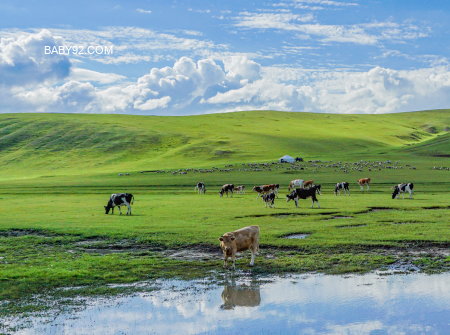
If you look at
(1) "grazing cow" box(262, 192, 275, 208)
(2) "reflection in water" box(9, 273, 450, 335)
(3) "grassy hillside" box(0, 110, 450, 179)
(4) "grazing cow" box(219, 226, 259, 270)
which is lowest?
(2) "reflection in water" box(9, 273, 450, 335)

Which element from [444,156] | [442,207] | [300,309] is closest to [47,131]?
[444,156]

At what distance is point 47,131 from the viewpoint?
155500 mm

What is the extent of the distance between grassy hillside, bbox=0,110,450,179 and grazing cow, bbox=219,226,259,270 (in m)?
84.2

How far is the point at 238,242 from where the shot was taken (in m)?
16.4

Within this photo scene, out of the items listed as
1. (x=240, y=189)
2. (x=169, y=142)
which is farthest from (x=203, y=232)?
(x=169, y=142)

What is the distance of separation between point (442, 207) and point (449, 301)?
2259cm

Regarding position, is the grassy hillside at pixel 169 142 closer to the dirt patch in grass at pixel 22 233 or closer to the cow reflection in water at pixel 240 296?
the dirt patch in grass at pixel 22 233

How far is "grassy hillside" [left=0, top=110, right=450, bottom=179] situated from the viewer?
114 meters

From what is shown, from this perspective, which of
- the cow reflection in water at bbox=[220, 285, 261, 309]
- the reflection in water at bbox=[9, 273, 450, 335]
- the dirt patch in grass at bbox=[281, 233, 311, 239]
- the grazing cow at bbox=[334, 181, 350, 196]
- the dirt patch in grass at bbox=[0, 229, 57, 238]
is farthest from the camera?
the grazing cow at bbox=[334, 181, 350, 196]

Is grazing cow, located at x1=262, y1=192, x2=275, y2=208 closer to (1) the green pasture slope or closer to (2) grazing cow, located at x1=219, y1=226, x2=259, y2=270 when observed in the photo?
(1) the green pasture slope

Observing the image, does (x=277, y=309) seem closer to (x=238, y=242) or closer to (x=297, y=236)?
(x=238, y=242)

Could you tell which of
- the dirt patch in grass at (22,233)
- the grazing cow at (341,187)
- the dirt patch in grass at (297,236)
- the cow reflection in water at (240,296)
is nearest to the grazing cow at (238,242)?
the cow reflection in water at (240,296)

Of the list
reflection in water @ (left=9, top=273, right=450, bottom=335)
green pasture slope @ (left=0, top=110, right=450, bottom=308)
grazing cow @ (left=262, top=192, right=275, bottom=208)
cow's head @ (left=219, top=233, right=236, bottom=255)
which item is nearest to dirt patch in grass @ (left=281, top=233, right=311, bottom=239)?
green pasture slope @ (left=0, top=110, right=450, bottom=308)

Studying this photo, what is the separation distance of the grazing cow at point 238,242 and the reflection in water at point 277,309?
1605 millimetres
